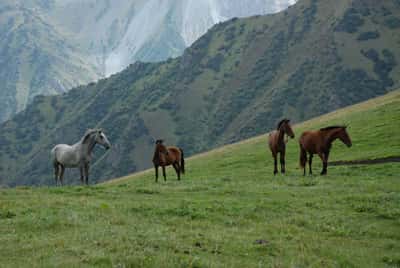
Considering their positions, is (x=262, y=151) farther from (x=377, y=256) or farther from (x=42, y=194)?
(x=377, y=256)

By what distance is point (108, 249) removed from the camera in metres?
12.1

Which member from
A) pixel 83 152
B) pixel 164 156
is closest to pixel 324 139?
pixel 164 156

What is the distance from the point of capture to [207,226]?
15.9 m

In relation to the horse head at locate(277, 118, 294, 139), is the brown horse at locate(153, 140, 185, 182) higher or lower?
lower

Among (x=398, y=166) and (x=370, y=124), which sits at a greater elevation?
(x=370, y=124)

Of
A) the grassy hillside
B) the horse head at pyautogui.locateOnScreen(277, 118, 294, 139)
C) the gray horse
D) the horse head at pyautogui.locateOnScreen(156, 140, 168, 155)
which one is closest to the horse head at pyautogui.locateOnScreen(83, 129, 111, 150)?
the gray horse

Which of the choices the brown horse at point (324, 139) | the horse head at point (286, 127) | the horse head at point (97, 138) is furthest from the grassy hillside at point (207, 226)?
the horse head at point (286, 127)

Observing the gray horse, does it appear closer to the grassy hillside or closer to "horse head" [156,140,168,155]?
"horse head" [156,140,168,155]

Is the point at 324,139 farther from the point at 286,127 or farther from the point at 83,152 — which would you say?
the point at 83,152

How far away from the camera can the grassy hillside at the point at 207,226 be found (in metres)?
12.0

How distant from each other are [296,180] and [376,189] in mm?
4964

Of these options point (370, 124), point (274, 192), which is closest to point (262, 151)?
point (370, 124)

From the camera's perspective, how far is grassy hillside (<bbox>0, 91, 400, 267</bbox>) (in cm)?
1201

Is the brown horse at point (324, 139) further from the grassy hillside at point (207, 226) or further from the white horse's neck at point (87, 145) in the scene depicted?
the white horse's neck at point (87, 145)
